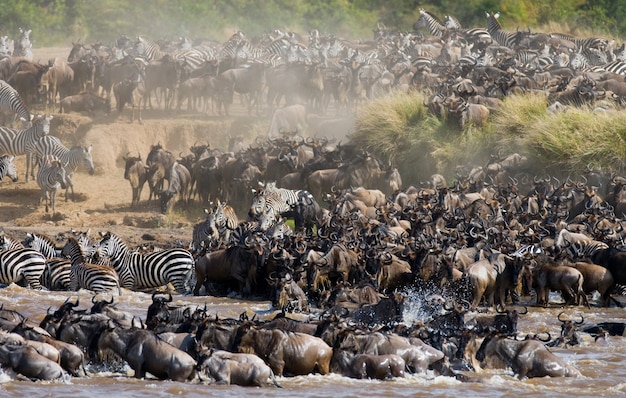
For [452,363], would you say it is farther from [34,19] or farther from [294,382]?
[34,19]

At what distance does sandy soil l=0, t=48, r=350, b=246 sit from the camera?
22.2 metres

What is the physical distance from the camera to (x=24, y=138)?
88.0 ft

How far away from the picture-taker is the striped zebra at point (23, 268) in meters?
16.4

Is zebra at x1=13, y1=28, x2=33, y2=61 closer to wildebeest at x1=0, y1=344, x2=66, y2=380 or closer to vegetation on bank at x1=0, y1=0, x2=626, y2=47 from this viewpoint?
vegetation on bank at x1=0, y1=0, x2=626, y2=47

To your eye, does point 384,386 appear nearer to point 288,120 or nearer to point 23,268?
point 23,268

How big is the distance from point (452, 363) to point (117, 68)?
2039 cm

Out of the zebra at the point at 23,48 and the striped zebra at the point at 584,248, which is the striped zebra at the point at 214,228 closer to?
the striped zebra at the point at 584,248

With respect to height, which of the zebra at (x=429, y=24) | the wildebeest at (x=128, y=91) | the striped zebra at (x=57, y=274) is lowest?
the striped zebra at (x=57, y=274)

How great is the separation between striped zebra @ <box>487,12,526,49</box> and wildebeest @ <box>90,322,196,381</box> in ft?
92.1

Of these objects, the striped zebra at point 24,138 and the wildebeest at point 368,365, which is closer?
the wildebeest at point 368,365

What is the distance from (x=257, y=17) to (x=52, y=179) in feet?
85.5

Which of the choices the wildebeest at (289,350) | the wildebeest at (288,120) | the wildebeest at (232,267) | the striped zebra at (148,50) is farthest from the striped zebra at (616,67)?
the wildebeest at (289,350)

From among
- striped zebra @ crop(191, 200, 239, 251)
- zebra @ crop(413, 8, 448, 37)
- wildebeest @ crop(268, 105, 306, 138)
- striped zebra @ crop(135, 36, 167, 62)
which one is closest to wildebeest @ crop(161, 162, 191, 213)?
striped zebra @ crop(191, 200, 239, 251)

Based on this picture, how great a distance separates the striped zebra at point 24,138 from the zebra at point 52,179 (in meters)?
2.32
